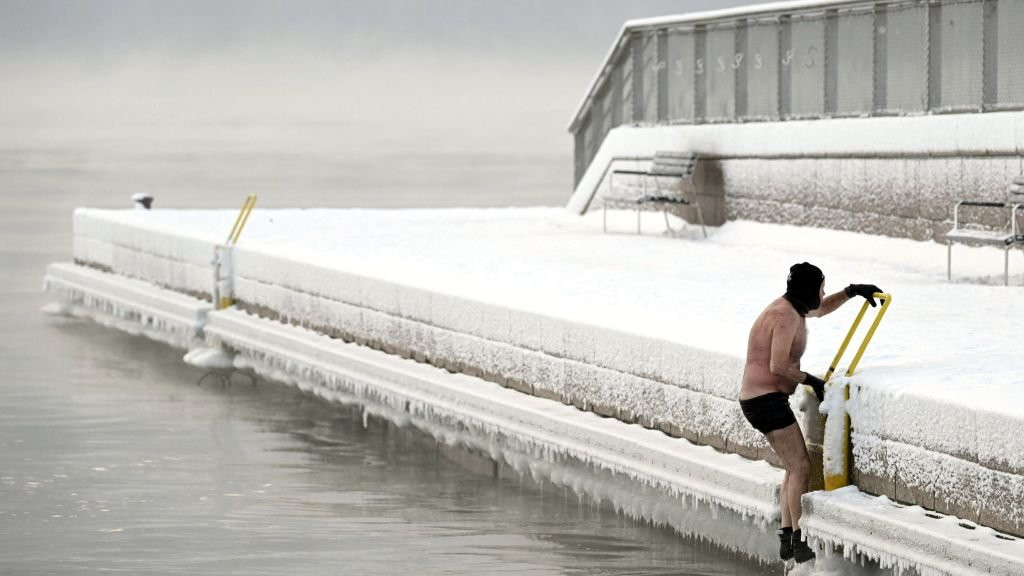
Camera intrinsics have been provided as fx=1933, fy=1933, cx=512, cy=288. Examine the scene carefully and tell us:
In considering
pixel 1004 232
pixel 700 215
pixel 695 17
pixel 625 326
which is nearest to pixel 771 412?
pixel 625 326

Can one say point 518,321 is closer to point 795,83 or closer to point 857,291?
point 857,291

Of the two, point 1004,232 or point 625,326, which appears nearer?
point 625,326

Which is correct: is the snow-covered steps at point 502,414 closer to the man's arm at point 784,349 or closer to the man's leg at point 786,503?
the man's leg at point 786,503

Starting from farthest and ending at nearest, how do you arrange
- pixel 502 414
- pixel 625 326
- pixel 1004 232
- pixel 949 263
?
pixel 1004 232 → pixel 949 263 → pixel 502 414 → pixel 625 326

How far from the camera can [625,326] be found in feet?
41.8

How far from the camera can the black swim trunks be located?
1003cm

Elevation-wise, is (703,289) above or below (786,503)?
above

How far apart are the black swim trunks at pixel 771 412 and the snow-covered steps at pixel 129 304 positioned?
39.4ft

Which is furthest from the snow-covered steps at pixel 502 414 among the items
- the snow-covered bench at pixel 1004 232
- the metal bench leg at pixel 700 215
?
the metal bench leg at pixel 700 215

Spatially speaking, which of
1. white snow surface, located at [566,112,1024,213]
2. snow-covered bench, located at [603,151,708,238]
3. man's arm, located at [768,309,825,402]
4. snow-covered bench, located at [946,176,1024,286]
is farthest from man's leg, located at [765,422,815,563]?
snow-covered bench, located at [603,151,708,238]

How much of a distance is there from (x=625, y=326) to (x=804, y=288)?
2765 mm

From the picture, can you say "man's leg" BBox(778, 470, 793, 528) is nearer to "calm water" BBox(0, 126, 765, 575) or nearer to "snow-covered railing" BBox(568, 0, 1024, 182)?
"calm water" BBox(0, 126, 765, 575)

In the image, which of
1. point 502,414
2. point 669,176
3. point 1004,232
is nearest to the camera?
point 502,414

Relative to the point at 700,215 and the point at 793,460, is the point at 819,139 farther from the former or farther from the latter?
the point at 793,460
